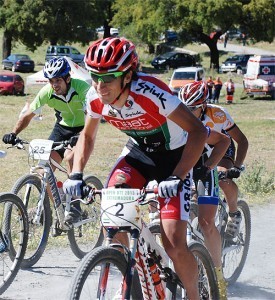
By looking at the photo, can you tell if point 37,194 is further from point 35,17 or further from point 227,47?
point 227,47

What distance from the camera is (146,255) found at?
4574 millimetres

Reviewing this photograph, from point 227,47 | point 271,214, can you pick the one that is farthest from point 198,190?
point 227,47

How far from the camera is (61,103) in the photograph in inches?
303

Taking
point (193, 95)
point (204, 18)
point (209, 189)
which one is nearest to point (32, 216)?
point (209, 189)

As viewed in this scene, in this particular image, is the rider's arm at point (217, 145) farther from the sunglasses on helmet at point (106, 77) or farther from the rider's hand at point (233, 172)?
the sunglasses on helmet at point (106, 77)

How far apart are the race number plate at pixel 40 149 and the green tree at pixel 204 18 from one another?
160ft

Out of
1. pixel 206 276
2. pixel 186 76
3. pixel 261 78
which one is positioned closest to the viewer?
pixel 206 276

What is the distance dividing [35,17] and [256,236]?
5615cm

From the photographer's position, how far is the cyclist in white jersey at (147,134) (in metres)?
4.39

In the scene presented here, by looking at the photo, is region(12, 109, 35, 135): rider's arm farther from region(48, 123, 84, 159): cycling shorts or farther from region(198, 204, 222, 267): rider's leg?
region(198, 204, 222, 267): rider's leg

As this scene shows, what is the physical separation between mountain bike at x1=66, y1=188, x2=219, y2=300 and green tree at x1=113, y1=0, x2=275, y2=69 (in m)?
51.4

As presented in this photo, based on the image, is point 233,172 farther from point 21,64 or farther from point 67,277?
point 21,64

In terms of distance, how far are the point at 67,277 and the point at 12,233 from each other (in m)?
0.63

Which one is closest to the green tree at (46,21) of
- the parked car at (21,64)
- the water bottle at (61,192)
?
the parked car at (21,64)
